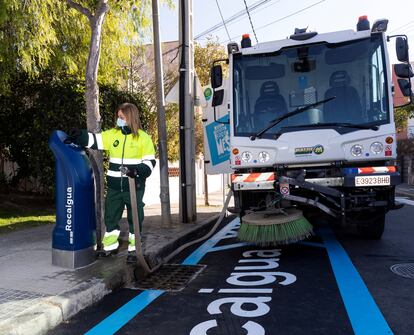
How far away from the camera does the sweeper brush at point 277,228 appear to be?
5.98 metres

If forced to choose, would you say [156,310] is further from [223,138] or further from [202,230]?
[223,138]

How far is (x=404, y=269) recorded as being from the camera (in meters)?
5.32

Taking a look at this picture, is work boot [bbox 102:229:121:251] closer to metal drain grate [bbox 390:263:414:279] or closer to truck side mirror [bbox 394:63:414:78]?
metal drain grate [bbox 390:263:414:279]

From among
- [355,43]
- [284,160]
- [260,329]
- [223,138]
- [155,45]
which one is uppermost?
[155,45]

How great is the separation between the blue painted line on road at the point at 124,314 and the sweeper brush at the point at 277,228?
Answer: 1945 mm

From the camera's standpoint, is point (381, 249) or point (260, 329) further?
point (381, 249)

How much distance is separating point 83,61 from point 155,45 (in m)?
2.49

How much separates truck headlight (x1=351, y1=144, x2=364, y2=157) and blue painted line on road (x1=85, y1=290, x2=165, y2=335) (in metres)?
3.14

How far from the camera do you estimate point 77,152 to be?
5.05 m

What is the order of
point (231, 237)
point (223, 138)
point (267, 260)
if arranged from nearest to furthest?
1. point (267, 260)
2. point (231, 237)
3. point (223, 138)

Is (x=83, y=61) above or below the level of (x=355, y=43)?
above

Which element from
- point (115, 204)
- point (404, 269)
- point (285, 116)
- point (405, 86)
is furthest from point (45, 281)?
point (405, 86)

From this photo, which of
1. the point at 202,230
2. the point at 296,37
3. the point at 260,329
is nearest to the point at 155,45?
the point at 296,37

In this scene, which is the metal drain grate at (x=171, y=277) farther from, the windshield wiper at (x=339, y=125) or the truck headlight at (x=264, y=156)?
the windshield wiper at (x=339, y=125)
